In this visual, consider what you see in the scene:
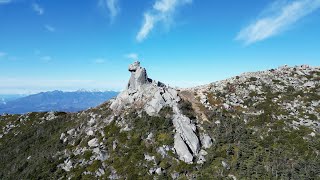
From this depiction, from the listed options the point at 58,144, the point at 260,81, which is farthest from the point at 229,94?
the point at 58,144

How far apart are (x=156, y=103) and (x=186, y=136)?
1696cm

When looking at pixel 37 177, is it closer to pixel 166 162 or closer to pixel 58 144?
pixel 58 144

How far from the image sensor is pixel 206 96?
270 ft

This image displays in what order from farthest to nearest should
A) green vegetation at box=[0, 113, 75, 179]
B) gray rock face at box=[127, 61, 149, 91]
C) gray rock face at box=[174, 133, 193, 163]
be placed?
gray rock face at box=[127, 61, 149, 91], green vegetation at box=[0, 113, 75, 179], gray rock face at box=[174, 133, 193, 163]

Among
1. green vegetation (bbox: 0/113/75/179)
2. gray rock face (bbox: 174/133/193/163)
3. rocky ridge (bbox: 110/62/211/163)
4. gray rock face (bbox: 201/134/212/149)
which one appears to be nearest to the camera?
gray rock face (bbox: 174/133/193/163)

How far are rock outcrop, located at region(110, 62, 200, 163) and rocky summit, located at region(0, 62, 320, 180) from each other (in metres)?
0.25

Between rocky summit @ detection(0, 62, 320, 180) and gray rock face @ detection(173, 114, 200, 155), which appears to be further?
gray rock face @ detection(173, 114, 200, 155)

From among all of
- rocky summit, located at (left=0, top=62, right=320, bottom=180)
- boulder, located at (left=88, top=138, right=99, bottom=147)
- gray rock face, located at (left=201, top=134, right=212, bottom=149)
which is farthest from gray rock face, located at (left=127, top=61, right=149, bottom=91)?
gray rock face, located at (left=201, top=134, right=212, bottom=149)

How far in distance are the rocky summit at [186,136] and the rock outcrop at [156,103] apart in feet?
0.82

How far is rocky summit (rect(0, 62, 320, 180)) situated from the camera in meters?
54.9

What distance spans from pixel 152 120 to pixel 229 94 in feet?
92.5

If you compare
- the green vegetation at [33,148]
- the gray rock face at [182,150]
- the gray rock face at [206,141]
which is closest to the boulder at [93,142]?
the green vegetation at [33,148]

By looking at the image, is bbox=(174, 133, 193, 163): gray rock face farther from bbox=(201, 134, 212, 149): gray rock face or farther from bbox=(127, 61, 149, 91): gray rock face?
bbox=(127, 61, 149, 91): gray rock face

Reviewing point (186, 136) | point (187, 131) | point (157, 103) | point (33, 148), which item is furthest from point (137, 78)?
point (33, 148)
